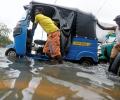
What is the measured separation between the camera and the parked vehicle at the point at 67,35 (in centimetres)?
1266

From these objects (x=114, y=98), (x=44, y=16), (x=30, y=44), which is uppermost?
(x=44, y=16)

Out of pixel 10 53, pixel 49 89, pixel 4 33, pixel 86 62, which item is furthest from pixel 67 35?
pixel 4 33

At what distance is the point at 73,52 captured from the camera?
13.1 metres

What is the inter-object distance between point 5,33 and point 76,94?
102 feet

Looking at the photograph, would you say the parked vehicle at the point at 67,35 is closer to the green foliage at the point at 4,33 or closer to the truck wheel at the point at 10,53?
the truck wheel at the point at 10,53

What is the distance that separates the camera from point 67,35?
12930mm

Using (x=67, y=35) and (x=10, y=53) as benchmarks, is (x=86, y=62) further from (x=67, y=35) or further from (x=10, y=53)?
(x=10, y=53)

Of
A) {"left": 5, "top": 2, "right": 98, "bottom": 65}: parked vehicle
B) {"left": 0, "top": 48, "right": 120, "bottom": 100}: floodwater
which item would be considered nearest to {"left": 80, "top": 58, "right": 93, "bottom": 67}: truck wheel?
{"left": 5, "top": 2, "right": 98, "bottom": 65}: parked vehicle

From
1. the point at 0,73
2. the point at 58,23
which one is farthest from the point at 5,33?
the point at 0,73

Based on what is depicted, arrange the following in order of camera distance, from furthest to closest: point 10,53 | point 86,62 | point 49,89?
point 86,62
point 10,53
point 49,89

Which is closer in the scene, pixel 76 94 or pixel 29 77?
pixel 76 94

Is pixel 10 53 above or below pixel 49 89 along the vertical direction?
above

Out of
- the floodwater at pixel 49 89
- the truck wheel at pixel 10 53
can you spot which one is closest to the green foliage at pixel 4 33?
the truck wheel at pixel 10 53

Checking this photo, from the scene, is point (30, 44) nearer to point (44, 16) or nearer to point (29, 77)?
point (44, 16)
